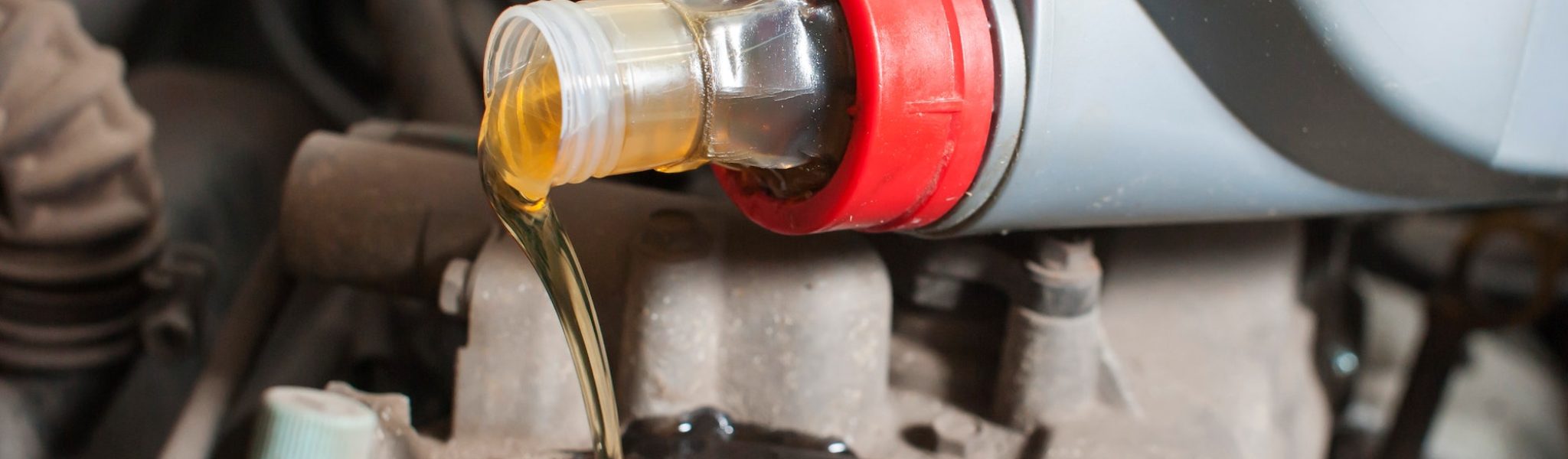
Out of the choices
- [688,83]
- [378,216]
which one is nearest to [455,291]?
[378,216]

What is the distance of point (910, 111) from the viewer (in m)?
0.46

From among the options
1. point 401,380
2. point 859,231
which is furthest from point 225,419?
point 859,231

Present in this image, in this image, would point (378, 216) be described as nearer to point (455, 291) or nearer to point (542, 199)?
point (455, 291)

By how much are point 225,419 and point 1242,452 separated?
656mm

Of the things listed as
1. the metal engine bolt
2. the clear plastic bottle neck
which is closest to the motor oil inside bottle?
the clear plastic bottle neck

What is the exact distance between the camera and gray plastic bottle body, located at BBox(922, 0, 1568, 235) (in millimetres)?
495

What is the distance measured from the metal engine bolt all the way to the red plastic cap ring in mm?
224

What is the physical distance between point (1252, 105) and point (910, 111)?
19cm

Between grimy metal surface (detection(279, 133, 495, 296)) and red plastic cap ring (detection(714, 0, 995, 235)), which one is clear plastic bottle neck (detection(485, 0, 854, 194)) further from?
grimy metal surface (detection(279, 133, 495, 296))

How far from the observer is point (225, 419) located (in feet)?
2.48

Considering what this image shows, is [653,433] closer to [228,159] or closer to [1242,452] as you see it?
[1242,452]

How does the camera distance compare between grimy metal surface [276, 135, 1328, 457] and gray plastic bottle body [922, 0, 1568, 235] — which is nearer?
gray plastic bottle body [922, 0, 1568, 235]

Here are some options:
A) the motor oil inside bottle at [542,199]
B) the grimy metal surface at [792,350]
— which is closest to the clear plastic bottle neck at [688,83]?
the motor oil inside bottle at [542,199]

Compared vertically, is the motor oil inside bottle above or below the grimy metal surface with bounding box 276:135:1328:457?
above
